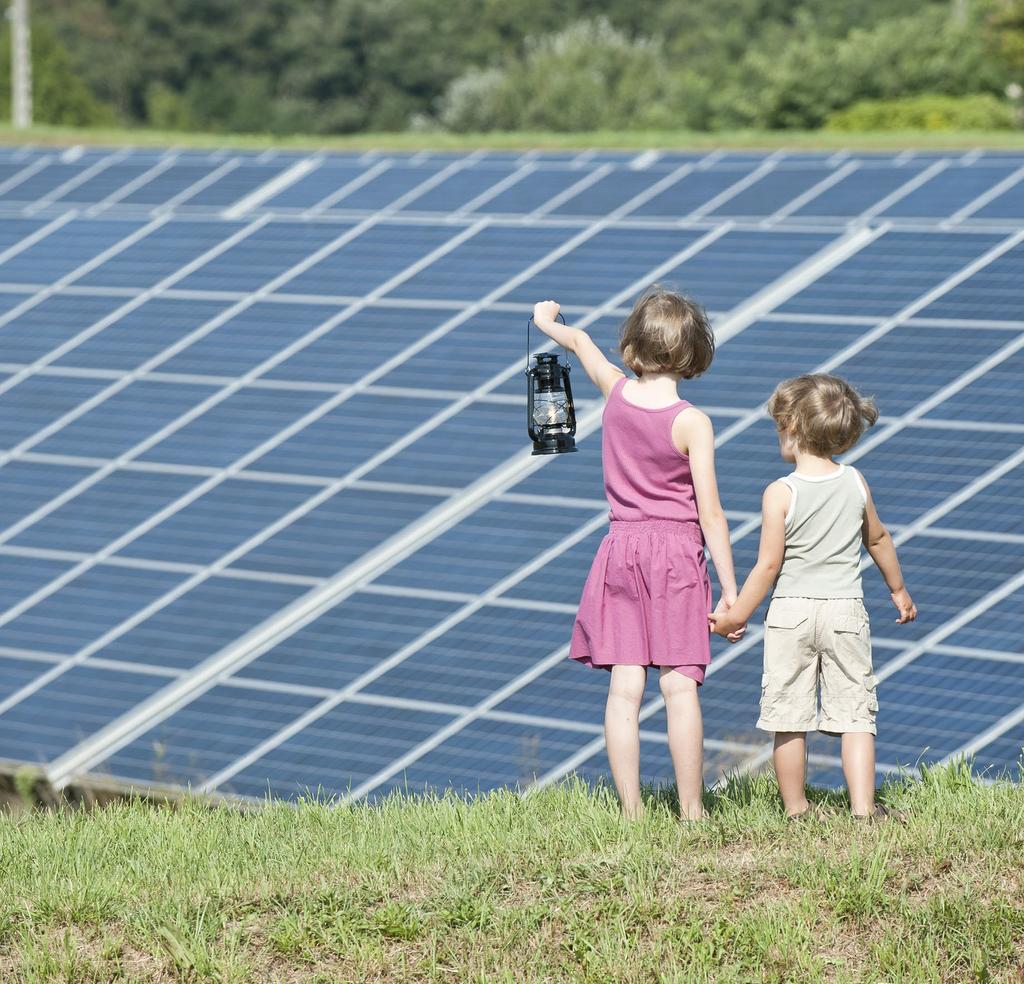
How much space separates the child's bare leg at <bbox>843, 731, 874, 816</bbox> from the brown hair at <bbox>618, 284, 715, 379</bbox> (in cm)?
166

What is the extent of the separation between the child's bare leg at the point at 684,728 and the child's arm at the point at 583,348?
1241 millimetres

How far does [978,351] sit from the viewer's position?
A: 13.5 m

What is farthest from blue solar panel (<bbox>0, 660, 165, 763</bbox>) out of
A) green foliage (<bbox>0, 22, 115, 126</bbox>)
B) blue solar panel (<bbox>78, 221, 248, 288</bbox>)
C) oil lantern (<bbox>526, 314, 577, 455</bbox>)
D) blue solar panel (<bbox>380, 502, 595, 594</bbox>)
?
green foliage (<bbox>0, 22, 115, 126</bbox>)

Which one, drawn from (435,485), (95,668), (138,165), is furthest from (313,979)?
(138,165)

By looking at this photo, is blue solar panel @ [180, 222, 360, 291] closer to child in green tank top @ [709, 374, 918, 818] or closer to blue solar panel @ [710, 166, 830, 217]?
blue solar panel @ [710, 166, 830, 217]

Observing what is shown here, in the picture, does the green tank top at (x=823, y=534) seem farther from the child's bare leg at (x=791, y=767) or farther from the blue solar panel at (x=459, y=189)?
the blue solar panel at (x=459, y=189)

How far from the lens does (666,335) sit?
7422 mm

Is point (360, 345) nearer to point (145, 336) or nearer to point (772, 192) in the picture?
point (145, 336)

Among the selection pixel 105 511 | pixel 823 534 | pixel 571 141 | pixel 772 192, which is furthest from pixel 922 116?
pixel 823 534

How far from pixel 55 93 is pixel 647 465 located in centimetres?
6125

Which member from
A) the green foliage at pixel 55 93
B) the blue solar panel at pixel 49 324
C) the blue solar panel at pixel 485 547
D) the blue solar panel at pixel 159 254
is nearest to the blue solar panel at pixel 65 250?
the blue solar panel at pixel 159 254

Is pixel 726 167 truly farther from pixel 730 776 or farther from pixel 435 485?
pixel 730 776

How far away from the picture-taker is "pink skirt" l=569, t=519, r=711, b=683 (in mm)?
7418

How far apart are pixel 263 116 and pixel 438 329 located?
222ft
